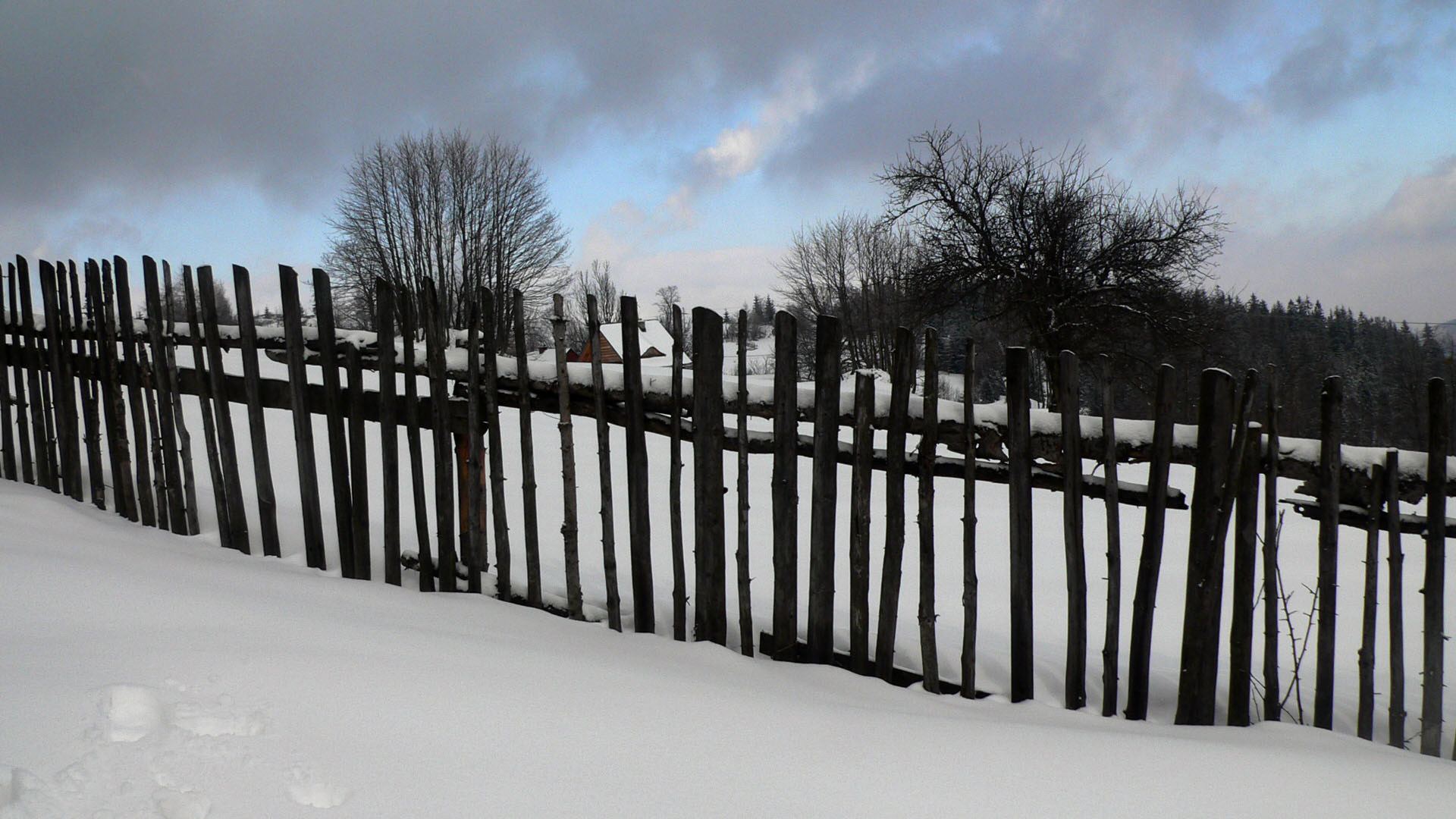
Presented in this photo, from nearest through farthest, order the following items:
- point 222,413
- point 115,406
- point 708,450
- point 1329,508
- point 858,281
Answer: point 1329,508 < point 708,450 < point 222,413 < point 115,406 < point 858,281

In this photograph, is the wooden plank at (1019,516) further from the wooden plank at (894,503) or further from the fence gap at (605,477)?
the fence gap at (605,477)

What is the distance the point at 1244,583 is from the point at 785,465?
2.00 m

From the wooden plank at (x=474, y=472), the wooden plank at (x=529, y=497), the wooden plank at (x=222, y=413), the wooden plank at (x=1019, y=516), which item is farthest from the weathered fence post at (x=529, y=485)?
the wooden plank at (x=1019, y=516)

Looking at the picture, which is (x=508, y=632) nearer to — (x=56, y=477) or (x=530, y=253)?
(x=56, y=477)

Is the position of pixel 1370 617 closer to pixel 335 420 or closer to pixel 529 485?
pixel 529 485

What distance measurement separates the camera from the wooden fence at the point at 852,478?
304 cm

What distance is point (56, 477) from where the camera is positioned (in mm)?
5602

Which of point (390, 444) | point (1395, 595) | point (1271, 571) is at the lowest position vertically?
point (1395, 595)

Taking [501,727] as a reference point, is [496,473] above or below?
above

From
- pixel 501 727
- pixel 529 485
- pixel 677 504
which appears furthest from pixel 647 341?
pixel 501 727

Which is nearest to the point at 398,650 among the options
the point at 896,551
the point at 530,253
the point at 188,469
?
the point at 896,551

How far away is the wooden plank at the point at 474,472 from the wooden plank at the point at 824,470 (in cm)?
131

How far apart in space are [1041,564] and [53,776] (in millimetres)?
7495

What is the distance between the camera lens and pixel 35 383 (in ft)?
18.7
